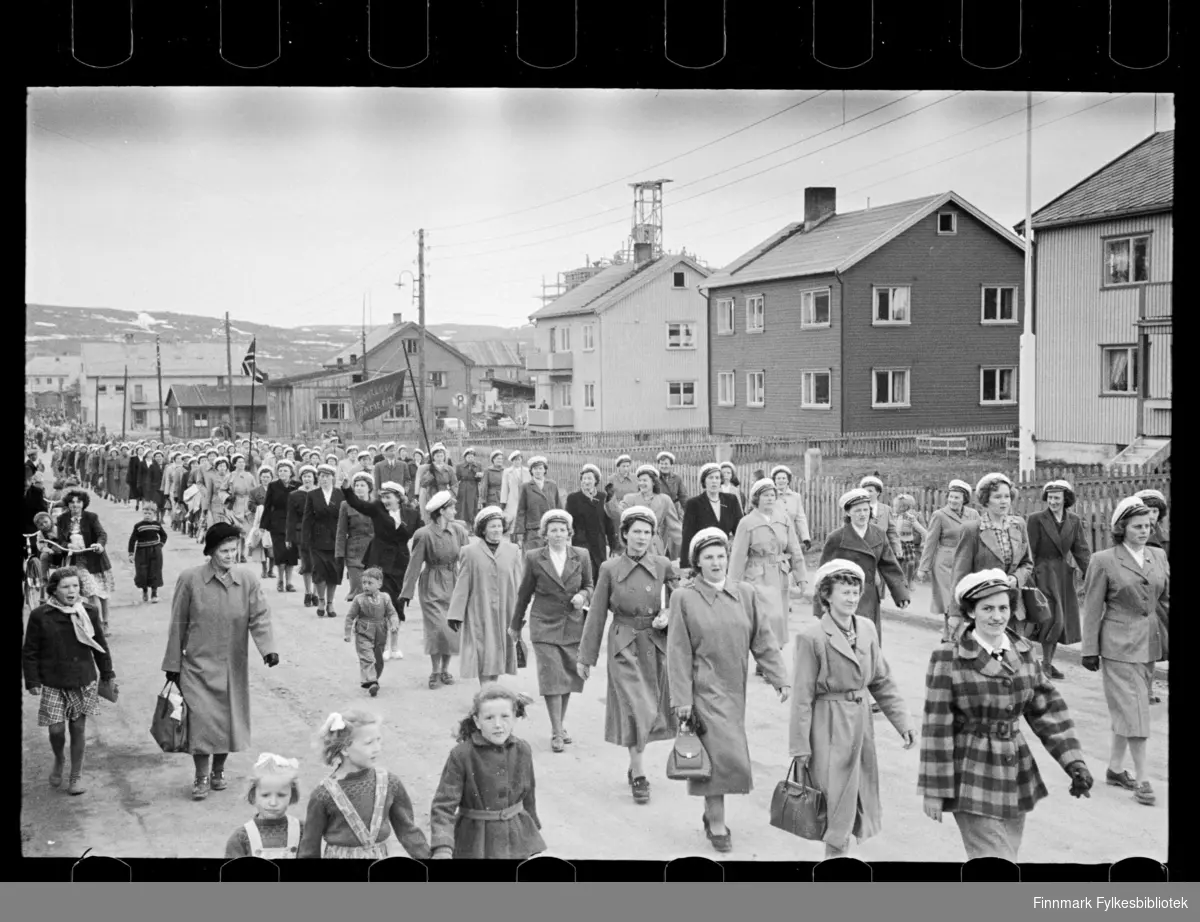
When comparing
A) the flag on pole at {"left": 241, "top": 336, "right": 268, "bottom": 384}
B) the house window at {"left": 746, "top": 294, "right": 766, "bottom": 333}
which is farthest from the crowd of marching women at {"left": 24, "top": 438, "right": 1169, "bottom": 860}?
the house window at {"left": 746, "top": 294, "right": 766, "bottom": 333}

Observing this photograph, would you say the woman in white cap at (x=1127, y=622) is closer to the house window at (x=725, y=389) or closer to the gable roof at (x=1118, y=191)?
the gable roof at (x=1118, y=191)

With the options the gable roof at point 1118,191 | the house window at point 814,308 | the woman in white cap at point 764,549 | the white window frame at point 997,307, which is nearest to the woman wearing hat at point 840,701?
the woman in white cap at point 764,549

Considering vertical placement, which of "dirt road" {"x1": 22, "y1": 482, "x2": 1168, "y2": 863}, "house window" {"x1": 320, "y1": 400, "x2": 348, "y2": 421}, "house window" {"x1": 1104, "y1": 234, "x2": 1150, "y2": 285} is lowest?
"dirt road" {"x1": 22, "y1": 482, "x2": 1168, "y2": 863}

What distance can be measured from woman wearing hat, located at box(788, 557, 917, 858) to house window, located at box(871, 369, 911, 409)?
174 inches

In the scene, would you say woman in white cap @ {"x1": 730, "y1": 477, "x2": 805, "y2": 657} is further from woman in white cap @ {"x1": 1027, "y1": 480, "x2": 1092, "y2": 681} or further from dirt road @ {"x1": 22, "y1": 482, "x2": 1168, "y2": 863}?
woman in white cap @ {"x1": 1027, "y1": 480, "x2": 1092, "y2": 681}

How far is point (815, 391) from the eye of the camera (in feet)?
34.1

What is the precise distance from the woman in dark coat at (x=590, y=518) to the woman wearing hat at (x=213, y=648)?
4.44 m

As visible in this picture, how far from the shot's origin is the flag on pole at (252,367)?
894 cm

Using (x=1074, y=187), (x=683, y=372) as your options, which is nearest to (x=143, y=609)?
(x=683, y=372)

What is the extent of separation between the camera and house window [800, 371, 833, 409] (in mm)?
10289

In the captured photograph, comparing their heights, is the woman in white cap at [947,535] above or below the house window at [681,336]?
below

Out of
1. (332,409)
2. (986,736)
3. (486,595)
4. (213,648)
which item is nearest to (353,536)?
(332,409)

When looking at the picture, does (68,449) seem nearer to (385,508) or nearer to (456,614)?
(385,508)

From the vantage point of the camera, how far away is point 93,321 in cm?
761
